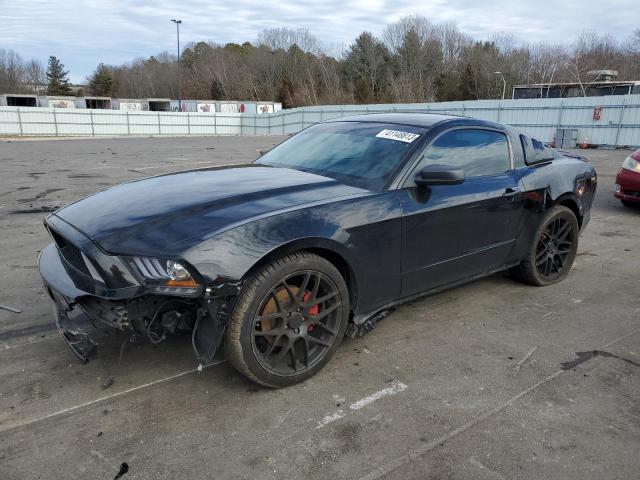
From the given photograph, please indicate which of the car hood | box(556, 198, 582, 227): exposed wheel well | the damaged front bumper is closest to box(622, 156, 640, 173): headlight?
box(556, 198, 582, 227): exposed wheel well

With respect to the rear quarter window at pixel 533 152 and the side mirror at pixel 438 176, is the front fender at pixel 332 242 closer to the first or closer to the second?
the side mirror at pixel 438 176

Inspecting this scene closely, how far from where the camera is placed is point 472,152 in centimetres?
401

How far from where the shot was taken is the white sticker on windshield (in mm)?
3674

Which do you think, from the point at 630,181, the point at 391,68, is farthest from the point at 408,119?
the point at 391,68

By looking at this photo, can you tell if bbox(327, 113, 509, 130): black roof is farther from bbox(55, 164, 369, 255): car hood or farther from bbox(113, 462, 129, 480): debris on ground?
bbox(113, 462, 129, 480): debris on ground

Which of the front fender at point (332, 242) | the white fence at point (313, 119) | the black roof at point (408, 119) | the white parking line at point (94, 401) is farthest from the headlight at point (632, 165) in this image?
the white fence at point (313, 119)

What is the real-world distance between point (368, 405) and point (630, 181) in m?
7.15

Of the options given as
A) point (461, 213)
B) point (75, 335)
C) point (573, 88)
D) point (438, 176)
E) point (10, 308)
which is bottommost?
point (10, 308)

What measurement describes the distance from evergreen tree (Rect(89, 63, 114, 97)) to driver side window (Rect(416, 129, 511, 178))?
108 m

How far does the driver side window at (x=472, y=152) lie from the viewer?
3721 mm

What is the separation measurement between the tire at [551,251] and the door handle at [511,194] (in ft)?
1.67

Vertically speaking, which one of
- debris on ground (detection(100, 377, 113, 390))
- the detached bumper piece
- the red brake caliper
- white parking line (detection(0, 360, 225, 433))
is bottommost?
white parking line (detection(0, 360, 225, 433))

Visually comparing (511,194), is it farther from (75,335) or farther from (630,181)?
(630,181)

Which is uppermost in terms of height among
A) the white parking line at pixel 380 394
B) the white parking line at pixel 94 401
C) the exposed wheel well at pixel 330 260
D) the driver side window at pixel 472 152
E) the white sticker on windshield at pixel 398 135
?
the white sticker on windshield at pixel 398 135
